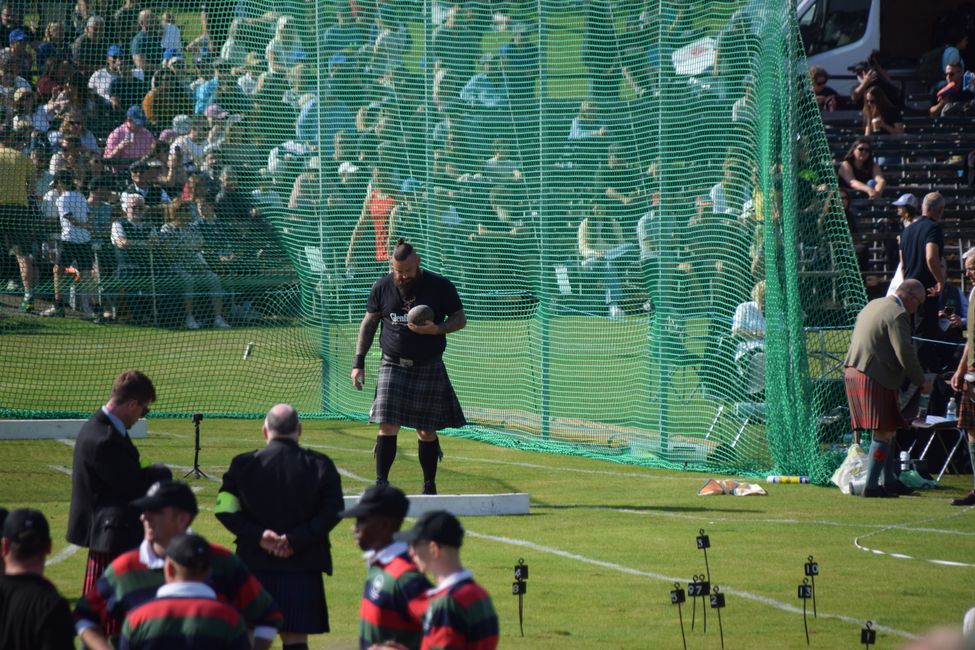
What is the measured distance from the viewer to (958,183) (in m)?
23.1

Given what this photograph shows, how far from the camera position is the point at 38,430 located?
47.1ft

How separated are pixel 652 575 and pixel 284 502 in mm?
3611

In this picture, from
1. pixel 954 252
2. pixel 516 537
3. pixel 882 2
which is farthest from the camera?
pixel 882 2

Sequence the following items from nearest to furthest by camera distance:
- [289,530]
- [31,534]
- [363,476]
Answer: [31,534], [289,530], [363,476]

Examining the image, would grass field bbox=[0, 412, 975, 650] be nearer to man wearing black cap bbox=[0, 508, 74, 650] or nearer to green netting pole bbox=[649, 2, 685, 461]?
green netting pole bbox=[649, 2, 685, 461]

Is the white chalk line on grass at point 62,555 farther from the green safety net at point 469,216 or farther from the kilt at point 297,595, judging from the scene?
the green safety net at point 469,216

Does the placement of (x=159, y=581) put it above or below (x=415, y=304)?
below

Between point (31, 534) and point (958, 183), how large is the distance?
66.8ft

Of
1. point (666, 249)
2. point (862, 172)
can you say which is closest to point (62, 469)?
point (666, 249)

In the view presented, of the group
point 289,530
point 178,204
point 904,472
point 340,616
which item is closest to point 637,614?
point 340,616

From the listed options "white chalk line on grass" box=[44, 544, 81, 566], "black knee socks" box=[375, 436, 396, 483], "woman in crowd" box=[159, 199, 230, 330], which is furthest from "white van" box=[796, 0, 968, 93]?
"white chalk line on grass" box=[44, 544, 81, 566]

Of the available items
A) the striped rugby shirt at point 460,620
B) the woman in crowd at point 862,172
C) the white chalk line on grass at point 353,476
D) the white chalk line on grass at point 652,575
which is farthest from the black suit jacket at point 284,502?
the woman in crowd at point 862,172

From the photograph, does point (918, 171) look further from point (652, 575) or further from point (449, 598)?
point (449, 598)

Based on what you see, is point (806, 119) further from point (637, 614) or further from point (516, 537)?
point (637, 614)
